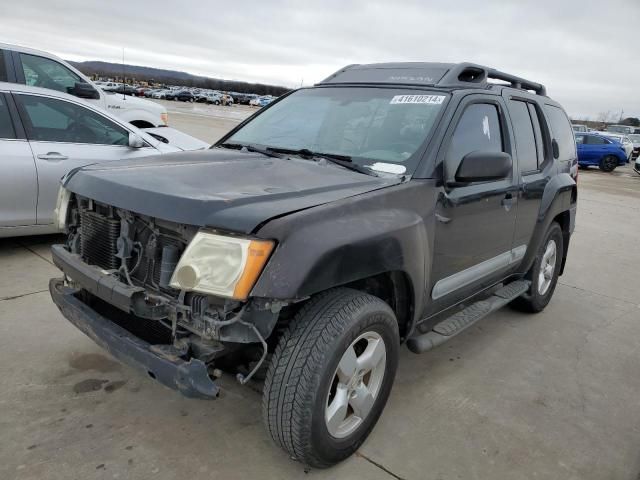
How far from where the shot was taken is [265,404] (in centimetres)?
228

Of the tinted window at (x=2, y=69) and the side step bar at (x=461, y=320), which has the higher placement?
the tinted window at (x=2, y=69)

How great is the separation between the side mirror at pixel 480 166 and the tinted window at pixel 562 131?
1802mm

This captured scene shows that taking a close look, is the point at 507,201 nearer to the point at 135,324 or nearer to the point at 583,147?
the point at 135,324

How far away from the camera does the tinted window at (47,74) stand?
22.4 feet

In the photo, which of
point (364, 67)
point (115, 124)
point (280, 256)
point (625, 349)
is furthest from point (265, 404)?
point (115, 124)

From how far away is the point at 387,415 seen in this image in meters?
2.98

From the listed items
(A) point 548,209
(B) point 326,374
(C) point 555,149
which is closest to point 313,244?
(B) point 326,374

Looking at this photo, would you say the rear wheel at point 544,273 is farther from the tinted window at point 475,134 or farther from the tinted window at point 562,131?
the tinted window at point 475,134

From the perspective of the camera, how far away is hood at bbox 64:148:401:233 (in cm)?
216

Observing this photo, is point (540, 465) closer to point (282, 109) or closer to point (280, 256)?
point (280, 256)

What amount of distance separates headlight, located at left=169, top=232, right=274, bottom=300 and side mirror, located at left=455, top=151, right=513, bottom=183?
137 centimetres

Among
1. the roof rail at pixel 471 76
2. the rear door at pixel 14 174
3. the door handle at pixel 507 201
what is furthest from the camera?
the rear door at pixel 14 174

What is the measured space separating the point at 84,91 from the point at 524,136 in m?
6.04

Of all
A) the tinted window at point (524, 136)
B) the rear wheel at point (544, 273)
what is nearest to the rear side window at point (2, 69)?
the tinted window at point (524, 136)
